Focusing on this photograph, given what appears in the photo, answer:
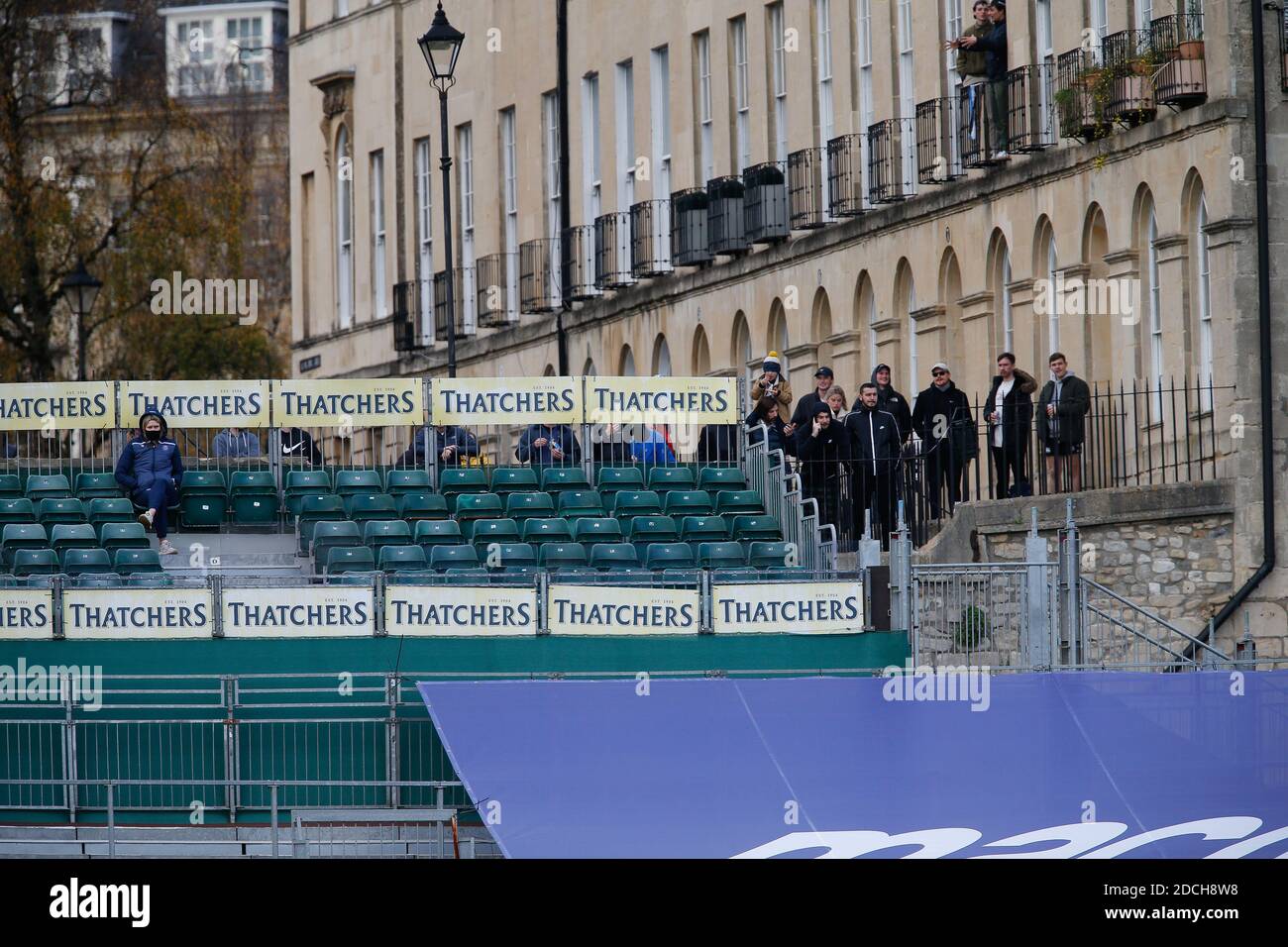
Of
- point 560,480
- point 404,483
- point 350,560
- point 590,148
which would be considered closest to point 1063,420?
point 560,480

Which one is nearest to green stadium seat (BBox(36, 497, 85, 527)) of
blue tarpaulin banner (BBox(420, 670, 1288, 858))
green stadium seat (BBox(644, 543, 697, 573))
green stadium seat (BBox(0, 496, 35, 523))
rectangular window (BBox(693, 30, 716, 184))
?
green stadium seat (BBox(0, 496, 35, 523))

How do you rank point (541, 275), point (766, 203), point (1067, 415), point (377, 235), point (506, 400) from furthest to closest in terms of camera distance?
point (377, 235), point (541, 275), point (766, 203), point (506, 400), point (1067, 415)

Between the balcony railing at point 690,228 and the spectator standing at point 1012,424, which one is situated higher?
the balcony railing at point 690,228

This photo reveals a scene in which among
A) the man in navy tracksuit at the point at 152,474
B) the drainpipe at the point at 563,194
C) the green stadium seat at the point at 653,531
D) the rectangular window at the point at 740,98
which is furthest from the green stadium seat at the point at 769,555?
the drainpipe at the point at 563,194

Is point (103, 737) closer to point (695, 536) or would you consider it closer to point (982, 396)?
point (695, 536)

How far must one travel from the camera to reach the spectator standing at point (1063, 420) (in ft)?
128

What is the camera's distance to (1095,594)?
36750 millimetres

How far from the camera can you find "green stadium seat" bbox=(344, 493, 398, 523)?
3906 centimetres

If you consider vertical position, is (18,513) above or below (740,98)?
below

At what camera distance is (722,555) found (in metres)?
37.4

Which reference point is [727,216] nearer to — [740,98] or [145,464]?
[740,98]

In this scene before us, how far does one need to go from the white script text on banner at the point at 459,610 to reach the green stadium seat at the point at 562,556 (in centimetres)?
271

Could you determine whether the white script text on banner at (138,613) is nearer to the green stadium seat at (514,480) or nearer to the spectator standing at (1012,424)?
the green stadium seat at (514,480)

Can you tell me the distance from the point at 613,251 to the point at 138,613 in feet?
94.0
